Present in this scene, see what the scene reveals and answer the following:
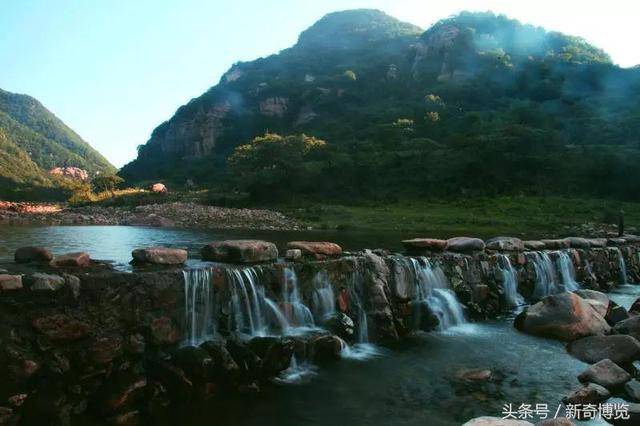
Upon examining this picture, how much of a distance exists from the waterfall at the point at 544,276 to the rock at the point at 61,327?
15.0 m

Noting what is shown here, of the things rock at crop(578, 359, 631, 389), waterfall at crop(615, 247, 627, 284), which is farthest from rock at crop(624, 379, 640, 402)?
waterfall at crop(615, 247, 627, 284)

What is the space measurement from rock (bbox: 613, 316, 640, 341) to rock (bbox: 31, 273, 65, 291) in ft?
42.1

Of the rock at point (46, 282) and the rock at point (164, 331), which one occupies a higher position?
the rock at point (46, 282)

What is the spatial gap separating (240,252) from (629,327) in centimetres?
1005

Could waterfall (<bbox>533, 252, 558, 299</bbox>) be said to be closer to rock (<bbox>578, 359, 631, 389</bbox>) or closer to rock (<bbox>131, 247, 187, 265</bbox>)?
rock (<bbox>578, 359, 631, 389</bbox>)

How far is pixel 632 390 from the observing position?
881 cm

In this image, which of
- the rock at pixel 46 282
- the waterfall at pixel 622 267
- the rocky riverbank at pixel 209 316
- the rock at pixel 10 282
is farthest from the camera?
the waterfall at pixel 622 267

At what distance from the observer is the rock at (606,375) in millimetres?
9219

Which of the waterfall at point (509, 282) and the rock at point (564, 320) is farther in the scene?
the waterfall at point (509, 282)

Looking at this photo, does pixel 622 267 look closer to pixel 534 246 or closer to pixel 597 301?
pixel 534 246

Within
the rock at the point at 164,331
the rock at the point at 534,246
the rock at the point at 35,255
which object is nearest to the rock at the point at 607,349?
the rock at the point at 534,246

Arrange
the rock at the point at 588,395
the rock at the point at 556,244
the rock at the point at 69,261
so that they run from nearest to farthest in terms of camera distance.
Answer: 1. the rock at the point at 588,395
2. the rock at the point at 69,261
3. the rock at the point at 556,244

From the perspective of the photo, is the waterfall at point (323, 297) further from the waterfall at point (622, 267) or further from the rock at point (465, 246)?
the waterfall at point (622, 267)

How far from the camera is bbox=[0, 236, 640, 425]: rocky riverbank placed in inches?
304
